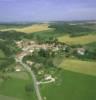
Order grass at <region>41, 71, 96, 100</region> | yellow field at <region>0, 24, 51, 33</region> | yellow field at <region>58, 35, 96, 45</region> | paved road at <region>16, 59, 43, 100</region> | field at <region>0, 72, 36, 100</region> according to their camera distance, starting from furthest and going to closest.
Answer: yellow field at <region>0, 24, 51, 33</region> < yellow field at <region>58, 35, 96, 45</region> < paved road at <region>16, 59, 43, 100</region> < field at <region>0, 72, 36, 100</region> < grass at <region>41, 71, 96, 100</region>

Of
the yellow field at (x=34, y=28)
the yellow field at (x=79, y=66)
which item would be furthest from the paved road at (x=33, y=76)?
the yellow field at (x=34, y=28)

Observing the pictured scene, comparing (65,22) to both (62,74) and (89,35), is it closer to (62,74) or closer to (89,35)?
(89,35)

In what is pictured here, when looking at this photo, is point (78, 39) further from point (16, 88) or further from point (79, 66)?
point (16, 88)

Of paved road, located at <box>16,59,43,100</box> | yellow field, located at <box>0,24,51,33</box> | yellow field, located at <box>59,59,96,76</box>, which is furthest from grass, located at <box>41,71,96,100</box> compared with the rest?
yellow field, located at <box>0,24,51,33</box>

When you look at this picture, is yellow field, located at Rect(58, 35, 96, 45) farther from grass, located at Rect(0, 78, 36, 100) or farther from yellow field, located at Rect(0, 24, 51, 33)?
grass, located at Rect(0, 78, 36, 100)

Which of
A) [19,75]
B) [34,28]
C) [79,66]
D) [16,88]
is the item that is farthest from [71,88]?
[34,28]

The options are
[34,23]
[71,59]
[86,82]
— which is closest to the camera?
[86,82]

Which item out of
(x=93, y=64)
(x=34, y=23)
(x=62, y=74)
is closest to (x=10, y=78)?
(x=62, y=74)
